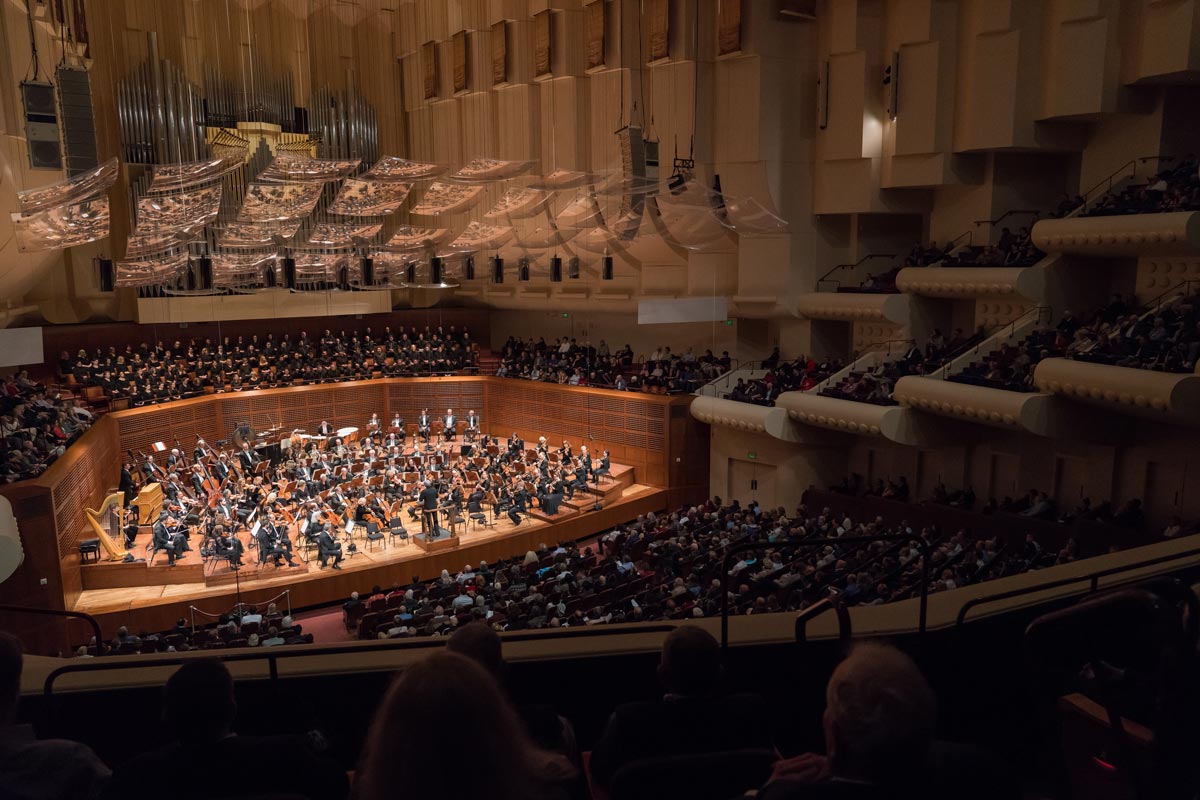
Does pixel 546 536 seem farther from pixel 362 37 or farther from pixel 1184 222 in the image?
pixel 362 37

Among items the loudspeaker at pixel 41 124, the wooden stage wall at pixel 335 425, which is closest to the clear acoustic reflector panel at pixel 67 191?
the loudspeaker at pixel 41 124

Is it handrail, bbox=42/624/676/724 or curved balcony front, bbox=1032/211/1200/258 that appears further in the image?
curved balcony front, bbox=1032/211/1200/258

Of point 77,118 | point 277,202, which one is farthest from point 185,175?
point 277,202

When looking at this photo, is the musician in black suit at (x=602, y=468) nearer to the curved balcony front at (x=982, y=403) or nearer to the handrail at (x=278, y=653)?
the curved balcony front at (x=982, y=403)

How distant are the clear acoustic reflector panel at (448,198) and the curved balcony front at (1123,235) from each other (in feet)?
29.0

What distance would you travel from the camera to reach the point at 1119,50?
1187 centimetres

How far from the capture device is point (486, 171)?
12.9 m

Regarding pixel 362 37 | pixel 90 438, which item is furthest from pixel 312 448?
pixel 362 37

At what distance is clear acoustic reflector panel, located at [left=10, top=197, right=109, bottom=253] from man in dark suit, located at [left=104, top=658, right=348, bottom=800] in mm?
10178

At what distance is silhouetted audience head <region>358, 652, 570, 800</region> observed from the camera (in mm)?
1069

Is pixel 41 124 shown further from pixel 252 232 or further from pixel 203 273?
pixel 252 232

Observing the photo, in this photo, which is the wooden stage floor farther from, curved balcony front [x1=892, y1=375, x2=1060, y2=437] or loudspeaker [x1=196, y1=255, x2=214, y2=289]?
curved balcony front [x1=892, y1=375, x2=1060, y2=437]

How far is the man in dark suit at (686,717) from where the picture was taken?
207cm

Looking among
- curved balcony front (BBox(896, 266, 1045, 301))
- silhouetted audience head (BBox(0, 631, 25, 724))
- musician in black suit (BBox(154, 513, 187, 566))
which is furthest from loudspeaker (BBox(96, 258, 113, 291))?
curved balcony front (BBox(896, 266, 1045, 301))
